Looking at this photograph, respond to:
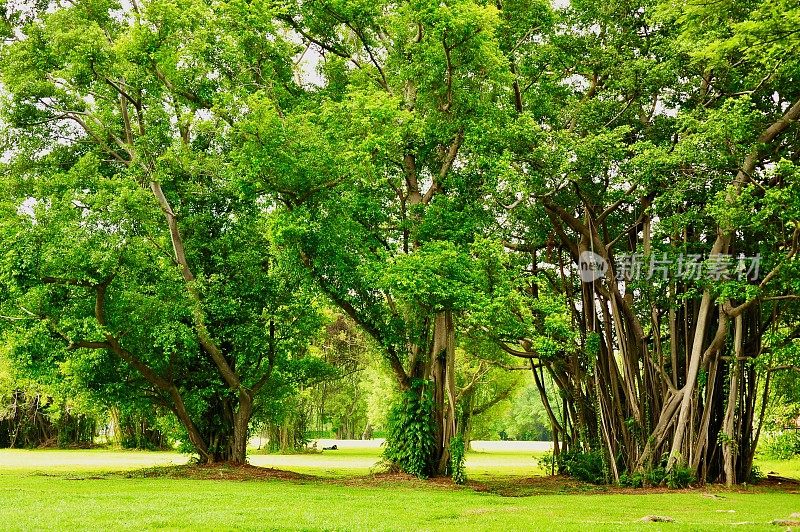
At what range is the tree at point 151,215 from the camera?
56.4 ft

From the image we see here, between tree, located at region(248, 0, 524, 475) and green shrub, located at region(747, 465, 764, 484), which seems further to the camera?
green shrub, located at region(747, 465, 764, 484)

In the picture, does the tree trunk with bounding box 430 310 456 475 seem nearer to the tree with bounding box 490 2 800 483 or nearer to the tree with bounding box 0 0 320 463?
the tree with bounding box 490 2 800 483

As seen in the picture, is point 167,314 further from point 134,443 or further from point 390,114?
point 134,443

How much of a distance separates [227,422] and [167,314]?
14.3ft

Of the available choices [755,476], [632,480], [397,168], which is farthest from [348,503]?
[755,476]

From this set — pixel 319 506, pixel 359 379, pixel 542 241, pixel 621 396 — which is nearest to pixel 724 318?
pixel 621 396

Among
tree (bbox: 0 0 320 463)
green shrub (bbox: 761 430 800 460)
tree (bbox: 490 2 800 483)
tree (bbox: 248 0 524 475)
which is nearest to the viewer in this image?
tree (bbox: 490 2 800 483)

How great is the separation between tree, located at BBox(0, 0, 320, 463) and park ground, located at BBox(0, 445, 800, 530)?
275cm

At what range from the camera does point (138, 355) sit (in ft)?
62.0

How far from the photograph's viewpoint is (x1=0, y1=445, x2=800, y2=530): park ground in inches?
382

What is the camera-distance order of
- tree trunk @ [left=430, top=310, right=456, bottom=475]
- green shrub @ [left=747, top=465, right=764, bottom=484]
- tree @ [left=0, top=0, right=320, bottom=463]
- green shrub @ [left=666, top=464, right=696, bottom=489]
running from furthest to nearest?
tree trunk @ [left=430, top=310, right=456, bottom=475] < green shrub @ [left=747, top=465, right=764, bottom=484] < tree @ [left=0, top=0, right=320, bottom=463] < green shrub @ [left=666, top=464, right=696, bottom=489]

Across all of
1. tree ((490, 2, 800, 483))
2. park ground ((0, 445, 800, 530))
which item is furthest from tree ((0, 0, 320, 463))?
tree ((490, 2, 800, 483))

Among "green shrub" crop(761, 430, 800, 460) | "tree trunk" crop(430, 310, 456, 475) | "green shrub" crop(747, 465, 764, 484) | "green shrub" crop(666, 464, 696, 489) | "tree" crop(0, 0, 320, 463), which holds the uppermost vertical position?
"tree" crop(0, 0, 320, 463)

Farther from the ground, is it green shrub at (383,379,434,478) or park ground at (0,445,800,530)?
green shrub at (383,379,434,478)
